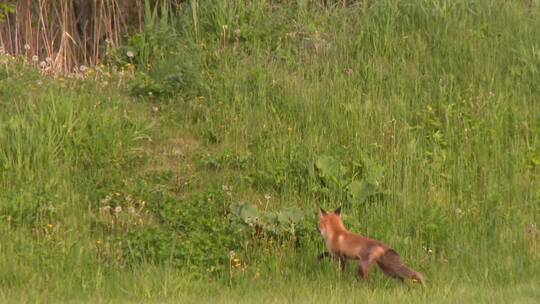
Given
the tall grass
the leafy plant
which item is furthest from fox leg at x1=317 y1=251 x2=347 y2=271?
the tall grass

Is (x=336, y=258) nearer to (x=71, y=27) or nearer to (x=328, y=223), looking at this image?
(x=328, y=223)

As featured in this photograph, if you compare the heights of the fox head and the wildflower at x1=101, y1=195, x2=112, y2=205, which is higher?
the fox head

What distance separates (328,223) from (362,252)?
19.3 inches

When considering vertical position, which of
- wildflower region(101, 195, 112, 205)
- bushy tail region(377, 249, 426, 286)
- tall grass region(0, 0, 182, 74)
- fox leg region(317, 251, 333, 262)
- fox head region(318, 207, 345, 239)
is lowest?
fox leg region(317, 251, 333, 262)

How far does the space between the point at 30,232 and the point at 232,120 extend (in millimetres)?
2967

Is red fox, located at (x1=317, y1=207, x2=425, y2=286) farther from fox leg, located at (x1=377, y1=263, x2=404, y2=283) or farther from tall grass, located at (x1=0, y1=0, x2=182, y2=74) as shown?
tall grass, located at (x1=0, y1=0, x2=182, y2=74)

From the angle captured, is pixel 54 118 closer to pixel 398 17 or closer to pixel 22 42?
pixel 22 42

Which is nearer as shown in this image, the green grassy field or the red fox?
the red fox

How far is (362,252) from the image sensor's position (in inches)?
357

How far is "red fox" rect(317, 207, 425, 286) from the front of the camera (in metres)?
8.98

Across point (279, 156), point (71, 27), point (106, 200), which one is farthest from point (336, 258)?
point (71, 27)

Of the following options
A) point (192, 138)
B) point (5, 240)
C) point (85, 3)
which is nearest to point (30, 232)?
point (5, 240)

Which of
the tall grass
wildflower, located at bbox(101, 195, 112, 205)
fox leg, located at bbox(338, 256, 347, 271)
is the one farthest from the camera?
the tall grass

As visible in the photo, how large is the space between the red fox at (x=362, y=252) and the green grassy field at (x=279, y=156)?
0.20 metres
